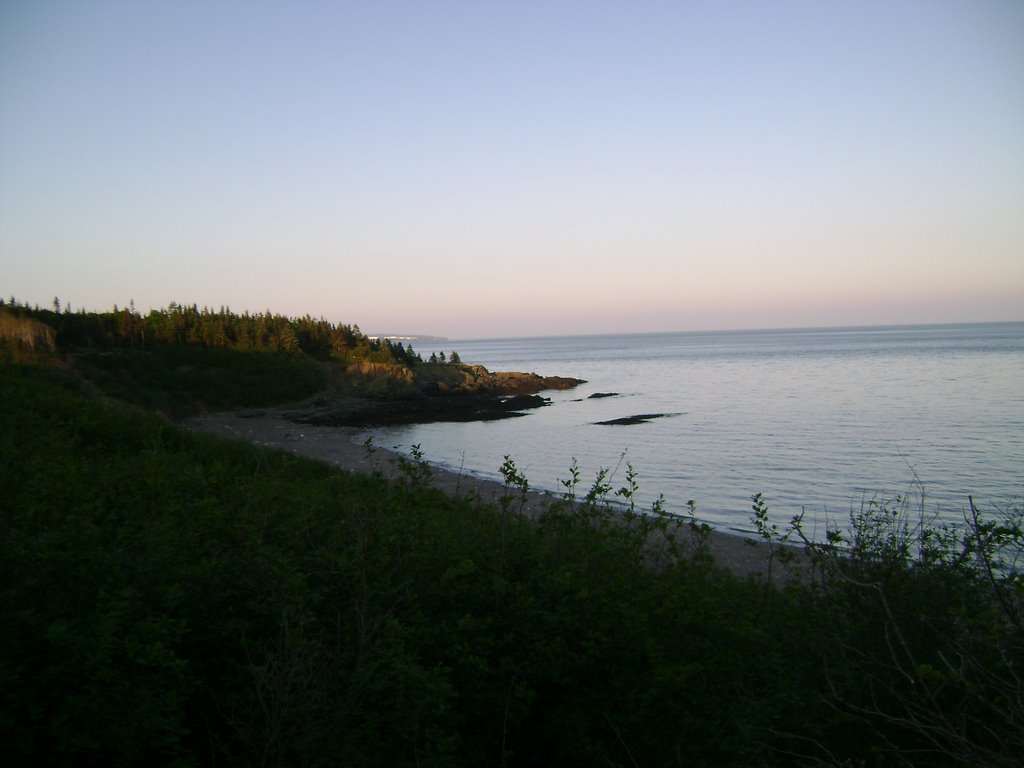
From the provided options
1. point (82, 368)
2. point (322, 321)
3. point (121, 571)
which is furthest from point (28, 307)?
point (121, 571)

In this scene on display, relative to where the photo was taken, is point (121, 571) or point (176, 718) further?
point (121, 571)

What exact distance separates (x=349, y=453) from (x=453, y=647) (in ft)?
88.9

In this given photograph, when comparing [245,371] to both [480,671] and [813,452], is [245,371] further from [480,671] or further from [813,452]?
[480,671]

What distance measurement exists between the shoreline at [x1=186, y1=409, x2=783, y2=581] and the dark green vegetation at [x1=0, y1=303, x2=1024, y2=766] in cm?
256

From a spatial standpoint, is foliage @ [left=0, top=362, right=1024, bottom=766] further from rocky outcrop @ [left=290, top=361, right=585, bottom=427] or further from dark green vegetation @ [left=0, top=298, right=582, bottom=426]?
rocky outcrop @ [left=290, top=361, right=585, bottom=427]

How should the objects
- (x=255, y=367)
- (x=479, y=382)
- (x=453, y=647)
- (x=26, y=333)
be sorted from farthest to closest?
(x=479, y=382)
(x=255, y=367)
(x=26, y=333)
(x=453, y=647)

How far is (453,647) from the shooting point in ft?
15.9

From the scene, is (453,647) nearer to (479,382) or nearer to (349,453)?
(349,453)

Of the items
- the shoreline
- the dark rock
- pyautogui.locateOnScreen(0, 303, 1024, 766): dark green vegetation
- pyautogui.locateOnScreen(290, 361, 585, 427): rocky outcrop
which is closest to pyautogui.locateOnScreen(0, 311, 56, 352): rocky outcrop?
the shoreline

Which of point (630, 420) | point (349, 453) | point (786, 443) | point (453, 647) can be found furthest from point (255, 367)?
point (453, 647)

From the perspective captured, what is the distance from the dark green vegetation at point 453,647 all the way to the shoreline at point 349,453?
8.39 ft

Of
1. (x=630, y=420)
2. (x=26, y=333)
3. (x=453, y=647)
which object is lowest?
(x=630, y=420)

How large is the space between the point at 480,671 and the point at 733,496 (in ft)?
61.8

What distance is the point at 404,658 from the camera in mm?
4199
